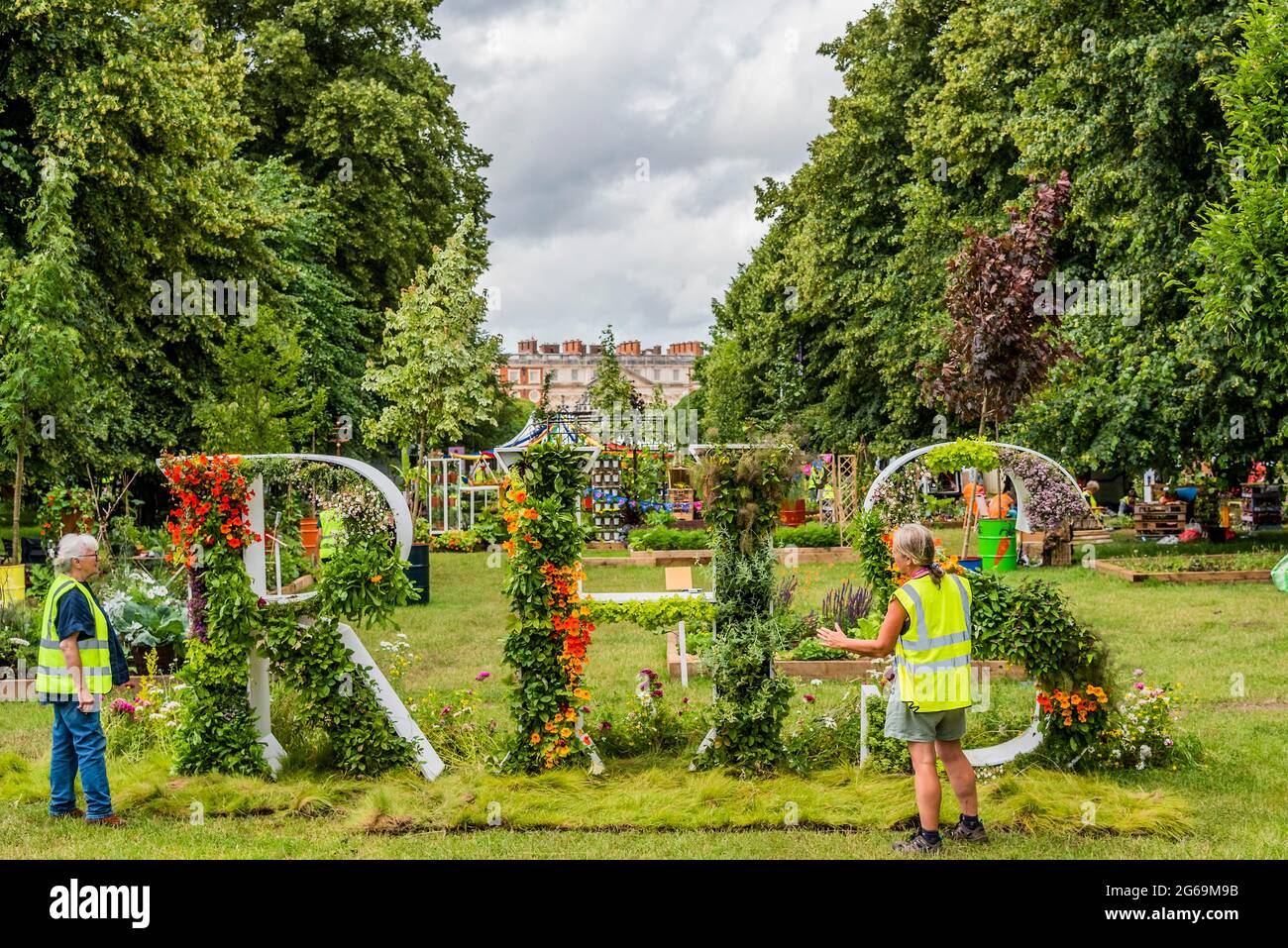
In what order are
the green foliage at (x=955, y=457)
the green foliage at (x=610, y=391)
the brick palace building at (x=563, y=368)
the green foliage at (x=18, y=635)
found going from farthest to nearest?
the brick palace building at (x=563, y=368) → the green foliage at (x=610, y=391) → the green foliage at (x=18, y=635) → the green foliage at (x=955, y=457)

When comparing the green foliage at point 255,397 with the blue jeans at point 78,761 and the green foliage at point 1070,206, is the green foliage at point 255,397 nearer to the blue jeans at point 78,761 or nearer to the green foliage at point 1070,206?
the green foliage at point 1070,206

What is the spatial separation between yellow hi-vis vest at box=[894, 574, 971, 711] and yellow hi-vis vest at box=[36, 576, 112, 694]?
458 centimetres

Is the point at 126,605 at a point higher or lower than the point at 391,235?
lower

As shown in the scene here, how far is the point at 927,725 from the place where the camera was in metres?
6.20

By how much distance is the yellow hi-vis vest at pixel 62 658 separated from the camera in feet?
22.6

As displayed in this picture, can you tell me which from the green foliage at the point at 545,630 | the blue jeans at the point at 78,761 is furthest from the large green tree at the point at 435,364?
the blue jeans at the point at 78,761

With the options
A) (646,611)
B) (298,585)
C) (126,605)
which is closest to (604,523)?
(298,585)

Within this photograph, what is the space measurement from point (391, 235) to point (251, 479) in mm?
25617

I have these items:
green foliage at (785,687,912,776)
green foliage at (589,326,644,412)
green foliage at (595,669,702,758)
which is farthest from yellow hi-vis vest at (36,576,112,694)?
green foliage at (589,326,644,412)

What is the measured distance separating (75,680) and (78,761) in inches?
20.2

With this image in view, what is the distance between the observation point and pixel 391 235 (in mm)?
32250

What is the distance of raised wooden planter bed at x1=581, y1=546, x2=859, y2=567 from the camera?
2169cm

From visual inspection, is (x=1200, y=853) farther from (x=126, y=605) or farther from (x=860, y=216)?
(x=860, y=216)

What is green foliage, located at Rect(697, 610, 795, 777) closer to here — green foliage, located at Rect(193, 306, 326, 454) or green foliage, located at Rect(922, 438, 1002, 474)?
green foliage, located at Rect(922, 438, 1002, 474)
